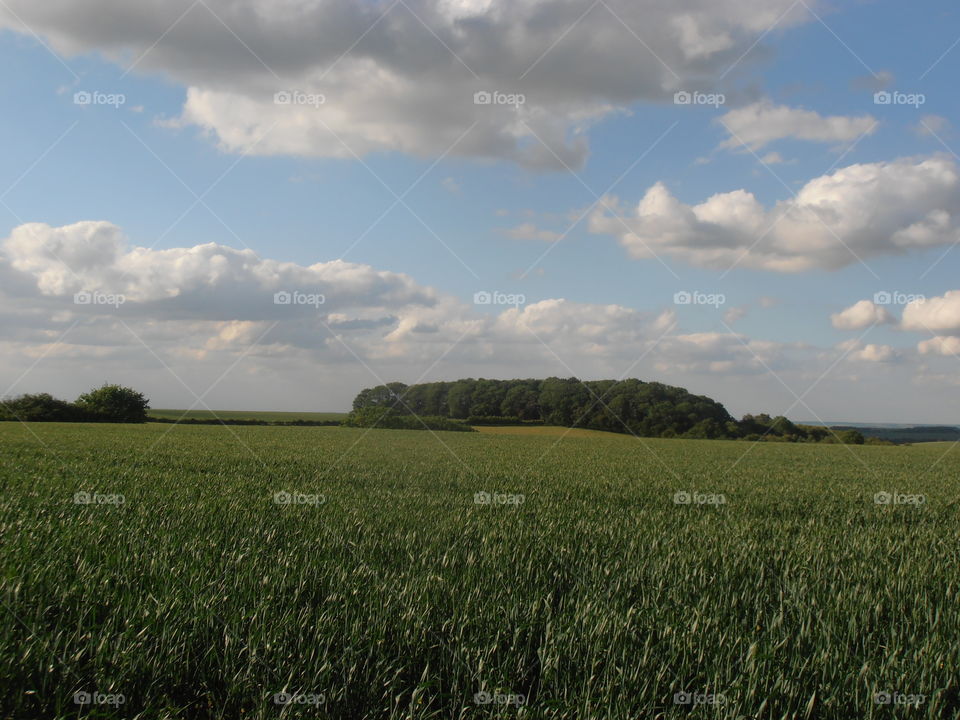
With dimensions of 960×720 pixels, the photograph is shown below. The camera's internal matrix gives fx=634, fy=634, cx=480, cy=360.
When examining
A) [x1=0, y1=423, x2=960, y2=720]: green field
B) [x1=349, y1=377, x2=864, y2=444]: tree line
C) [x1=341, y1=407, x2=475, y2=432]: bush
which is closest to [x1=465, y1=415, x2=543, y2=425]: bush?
[x1=349, y1=377, x2=864, y2=444]: tree line

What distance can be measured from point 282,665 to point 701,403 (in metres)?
71.7

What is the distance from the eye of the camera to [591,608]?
417 centimetres

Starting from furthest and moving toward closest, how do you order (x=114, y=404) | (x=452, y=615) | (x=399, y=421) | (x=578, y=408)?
(x=114, y=404), (x=578, y=408), (x=399, y=421), (x=452, y=615)

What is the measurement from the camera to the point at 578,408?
63.4 meters

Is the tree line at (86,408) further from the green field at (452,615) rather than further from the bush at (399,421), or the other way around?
the green field at (452,615)

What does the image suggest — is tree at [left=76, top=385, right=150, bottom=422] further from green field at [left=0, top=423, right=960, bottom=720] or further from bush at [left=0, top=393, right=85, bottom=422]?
green field at [left=0, top=423, right=960, bottom=720]

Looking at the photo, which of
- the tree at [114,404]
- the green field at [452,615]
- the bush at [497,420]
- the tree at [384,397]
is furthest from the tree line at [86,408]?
the green field at [452,615]

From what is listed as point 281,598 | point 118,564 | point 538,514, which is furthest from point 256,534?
point 538,514

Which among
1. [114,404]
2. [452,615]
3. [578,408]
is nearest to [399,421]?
[578,408]

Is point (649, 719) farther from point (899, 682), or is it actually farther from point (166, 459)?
point (166, 459)

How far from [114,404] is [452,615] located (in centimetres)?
7844

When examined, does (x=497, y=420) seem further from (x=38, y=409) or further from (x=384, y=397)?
(x=38, y=409)

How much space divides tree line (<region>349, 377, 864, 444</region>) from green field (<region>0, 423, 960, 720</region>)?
52.5 m

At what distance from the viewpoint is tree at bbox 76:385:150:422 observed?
68.8 m
